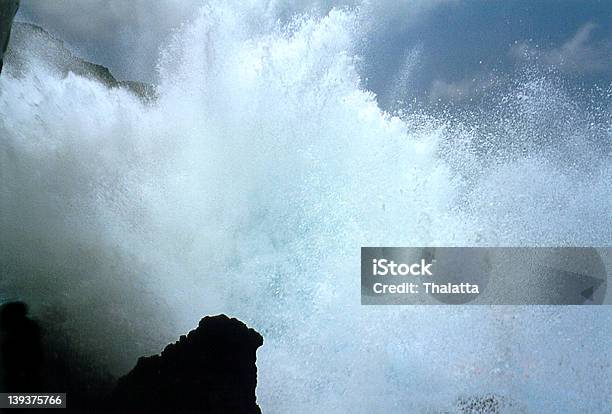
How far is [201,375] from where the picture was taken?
12.4 ft

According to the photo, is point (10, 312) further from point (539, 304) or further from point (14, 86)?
point (539, 304)

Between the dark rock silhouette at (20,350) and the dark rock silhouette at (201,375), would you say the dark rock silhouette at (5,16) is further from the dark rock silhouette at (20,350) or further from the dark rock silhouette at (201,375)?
the dark rock silhouette at (201,375)

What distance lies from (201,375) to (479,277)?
80.8 inches

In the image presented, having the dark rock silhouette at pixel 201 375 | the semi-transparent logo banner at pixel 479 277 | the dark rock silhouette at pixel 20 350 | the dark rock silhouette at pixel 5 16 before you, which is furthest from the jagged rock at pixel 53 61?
the semi-transparent logo banner at pixel 479 277

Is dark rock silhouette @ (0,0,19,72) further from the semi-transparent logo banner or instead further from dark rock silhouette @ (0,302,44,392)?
the semi-transparent logo banner

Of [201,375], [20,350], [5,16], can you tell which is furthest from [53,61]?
[201,375]

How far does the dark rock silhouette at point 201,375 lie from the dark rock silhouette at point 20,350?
579mm

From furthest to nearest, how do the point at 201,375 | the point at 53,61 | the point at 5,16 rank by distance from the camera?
the point at 53,61 → the point at 201,375 → the point at 5,16

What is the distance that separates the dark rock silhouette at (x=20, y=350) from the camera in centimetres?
342

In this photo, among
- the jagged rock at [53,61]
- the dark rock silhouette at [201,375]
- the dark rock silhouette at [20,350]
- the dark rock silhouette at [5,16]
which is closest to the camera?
the dark rock silhouette at [5,16]

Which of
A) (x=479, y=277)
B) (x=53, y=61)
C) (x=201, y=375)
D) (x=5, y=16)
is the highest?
(x=53, y=61)

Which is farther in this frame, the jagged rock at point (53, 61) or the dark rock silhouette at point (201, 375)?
the jagged rock at point (53, 61)

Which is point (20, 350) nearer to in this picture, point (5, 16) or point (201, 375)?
point (201, 375)

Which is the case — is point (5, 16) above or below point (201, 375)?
above
